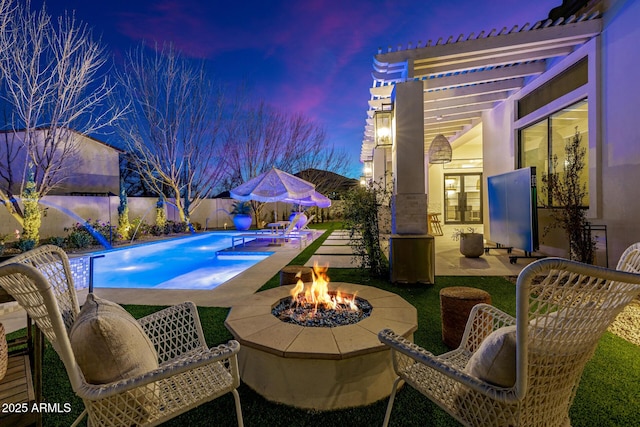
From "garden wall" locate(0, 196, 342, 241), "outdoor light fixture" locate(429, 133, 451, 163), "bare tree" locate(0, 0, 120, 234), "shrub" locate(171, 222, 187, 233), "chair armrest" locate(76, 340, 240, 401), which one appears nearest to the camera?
"chair armrest" locate(76, 340, 240, 401)

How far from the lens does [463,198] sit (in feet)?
46.9

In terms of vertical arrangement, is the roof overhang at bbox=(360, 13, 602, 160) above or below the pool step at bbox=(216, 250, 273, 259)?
above

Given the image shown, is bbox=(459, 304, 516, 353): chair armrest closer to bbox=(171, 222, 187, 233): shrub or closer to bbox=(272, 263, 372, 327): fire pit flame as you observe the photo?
bbox=(272, 263, 372, 327): fire pit flame

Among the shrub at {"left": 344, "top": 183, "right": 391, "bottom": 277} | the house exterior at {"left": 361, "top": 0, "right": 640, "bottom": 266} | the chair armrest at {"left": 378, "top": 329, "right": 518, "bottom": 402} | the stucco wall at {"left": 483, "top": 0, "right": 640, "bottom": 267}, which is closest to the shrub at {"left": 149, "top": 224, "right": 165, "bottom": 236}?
the shrub at {"left": 344, "top": 183, "right": 391, "bottom": 277}

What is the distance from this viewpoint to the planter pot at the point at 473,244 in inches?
265

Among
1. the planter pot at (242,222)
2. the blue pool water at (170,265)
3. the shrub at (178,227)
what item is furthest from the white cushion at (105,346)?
the planter pot at (242,222)

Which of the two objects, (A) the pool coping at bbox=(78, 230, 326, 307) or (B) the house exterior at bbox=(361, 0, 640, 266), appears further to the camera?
(B) the house exterior at bbox=(361, 0, 640, 266)

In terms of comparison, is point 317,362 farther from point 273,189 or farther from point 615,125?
point 273,189

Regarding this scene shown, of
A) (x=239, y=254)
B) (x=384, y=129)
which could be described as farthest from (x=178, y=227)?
(x=384, y=129)

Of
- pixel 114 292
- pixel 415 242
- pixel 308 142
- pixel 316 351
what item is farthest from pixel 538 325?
pixel 308 142

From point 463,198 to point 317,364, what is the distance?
46.9 ft

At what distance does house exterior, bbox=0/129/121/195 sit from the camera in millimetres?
8922

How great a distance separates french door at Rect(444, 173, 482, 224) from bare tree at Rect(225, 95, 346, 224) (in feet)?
32.3

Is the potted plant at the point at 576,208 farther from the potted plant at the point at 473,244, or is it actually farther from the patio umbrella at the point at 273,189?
the patio umbrella at the point at 273,189
